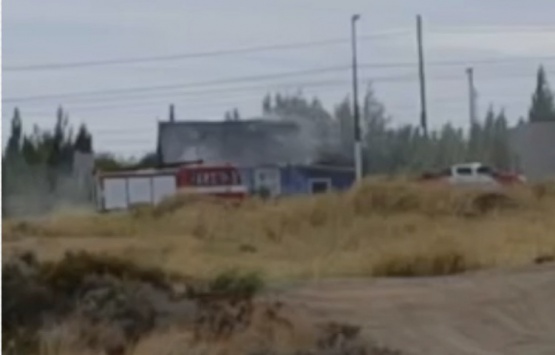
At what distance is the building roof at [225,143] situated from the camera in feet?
239

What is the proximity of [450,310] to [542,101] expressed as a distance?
245ft

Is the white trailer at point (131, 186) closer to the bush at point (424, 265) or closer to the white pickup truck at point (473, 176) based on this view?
the white pickup truck at point (473, 176)

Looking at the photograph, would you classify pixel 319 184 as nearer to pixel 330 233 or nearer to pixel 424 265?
pixel 330 233

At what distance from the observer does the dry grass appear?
26250 mm

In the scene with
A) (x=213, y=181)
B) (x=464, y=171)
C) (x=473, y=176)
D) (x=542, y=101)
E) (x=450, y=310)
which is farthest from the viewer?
(x=542, y=101)

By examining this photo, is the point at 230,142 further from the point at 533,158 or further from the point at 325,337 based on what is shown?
the point at 325,337

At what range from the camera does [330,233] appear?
36750 mm

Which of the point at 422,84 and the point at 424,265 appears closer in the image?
the point at 424,265

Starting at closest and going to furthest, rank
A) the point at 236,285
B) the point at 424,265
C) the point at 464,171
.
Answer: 1. the point at 236,285
2. the point at 424,265
3. the point at 464,171

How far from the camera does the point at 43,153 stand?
7162cm

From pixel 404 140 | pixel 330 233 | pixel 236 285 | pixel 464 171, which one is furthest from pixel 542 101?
pixel 236 285

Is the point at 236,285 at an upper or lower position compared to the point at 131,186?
lower

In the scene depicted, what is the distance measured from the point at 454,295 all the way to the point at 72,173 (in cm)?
4938

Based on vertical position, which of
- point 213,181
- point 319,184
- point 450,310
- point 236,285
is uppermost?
point 213,181
